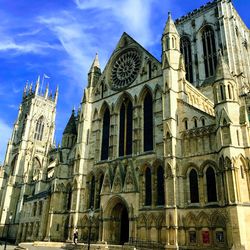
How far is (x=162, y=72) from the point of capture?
27438mm

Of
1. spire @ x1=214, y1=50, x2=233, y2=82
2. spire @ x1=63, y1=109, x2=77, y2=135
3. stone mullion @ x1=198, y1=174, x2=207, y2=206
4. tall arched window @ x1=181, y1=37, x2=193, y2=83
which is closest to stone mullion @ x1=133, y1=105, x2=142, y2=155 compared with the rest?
stone mullion @ x1=198, y1=174, x2=207, y2=206

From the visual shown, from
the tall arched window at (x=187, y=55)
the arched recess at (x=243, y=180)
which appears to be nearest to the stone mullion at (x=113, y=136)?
the arched recess at (x=243, y=180)

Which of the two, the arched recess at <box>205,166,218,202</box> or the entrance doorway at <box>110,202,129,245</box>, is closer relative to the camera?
the arched recess at <box>205,166,218,202</box>

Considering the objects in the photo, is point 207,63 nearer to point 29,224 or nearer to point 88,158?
point 88,158

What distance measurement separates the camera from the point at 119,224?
26453 mm

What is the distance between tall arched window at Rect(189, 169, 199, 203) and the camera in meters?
21.6

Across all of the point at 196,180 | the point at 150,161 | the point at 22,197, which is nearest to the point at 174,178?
the point at 196,180

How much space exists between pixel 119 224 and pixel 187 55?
32766mm

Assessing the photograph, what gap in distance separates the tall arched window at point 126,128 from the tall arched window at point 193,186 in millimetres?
7533

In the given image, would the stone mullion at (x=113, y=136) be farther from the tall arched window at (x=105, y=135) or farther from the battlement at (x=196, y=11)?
the battlement at (x=196, y=11)

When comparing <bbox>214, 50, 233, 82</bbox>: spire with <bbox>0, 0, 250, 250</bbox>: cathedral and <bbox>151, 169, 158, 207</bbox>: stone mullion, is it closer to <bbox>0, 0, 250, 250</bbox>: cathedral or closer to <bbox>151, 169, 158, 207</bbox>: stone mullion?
<bbox>0, 0, 250, 250</bbox>: cathedral

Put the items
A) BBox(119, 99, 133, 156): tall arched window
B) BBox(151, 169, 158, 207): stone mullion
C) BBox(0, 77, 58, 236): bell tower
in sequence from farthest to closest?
BBox(0, 77, 58, 236): bell tower
BBox(119, 99, 133, 156): tall arched window
BBox(151, 169, 158, 207): stone mullion

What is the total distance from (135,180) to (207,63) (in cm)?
2750

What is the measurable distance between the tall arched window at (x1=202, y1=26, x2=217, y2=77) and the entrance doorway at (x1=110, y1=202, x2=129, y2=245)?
27182mm
